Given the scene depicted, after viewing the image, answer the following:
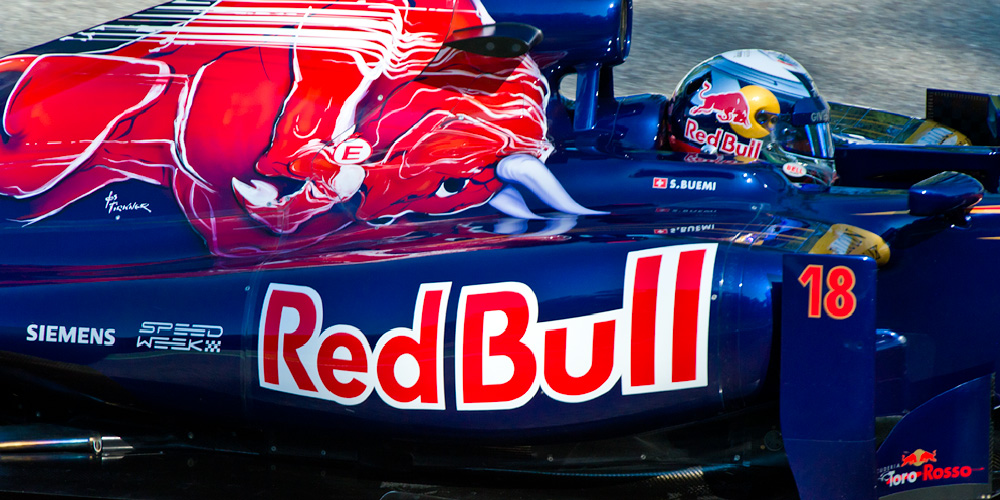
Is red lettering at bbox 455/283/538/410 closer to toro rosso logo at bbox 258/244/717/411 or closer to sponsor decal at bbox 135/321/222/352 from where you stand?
toro rosso logo at bbox 258/244/717/411

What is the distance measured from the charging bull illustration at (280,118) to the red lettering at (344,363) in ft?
1.48

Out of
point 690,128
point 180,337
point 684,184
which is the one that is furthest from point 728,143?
point 180,337

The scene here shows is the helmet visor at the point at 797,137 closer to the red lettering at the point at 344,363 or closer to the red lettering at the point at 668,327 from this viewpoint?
the red lettering at the point at 668,327

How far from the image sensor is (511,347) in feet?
6.76

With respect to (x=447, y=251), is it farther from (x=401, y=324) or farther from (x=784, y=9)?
(x=784, y=9)

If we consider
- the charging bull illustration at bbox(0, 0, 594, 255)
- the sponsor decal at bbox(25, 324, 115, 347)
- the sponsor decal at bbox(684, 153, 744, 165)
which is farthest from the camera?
the sponsor decal at bbox(684, 153, 744, 165)

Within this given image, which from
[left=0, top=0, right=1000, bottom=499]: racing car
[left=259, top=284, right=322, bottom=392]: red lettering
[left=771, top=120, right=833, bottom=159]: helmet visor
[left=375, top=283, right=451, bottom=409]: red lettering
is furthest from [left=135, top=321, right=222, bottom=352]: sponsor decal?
[left=771, top=120, right=833, bottom=159]: helmet visor

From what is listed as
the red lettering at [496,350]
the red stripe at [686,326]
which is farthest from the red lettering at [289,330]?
the red stripe at [686,326]

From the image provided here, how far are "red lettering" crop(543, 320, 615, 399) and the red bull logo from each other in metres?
0.61

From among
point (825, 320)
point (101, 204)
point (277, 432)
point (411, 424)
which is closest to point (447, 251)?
point (411, 424)

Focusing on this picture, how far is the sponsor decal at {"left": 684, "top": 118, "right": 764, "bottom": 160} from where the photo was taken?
2.98 meters

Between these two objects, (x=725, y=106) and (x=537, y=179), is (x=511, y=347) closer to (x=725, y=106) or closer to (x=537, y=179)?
(x=537, y=179)

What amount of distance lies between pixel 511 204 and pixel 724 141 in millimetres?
847

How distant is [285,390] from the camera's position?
2209 millimetres
